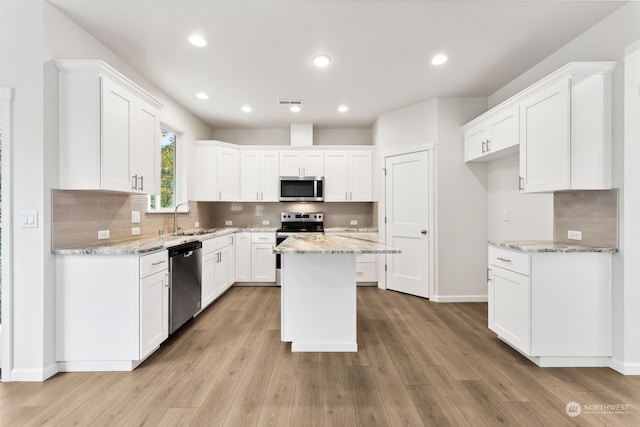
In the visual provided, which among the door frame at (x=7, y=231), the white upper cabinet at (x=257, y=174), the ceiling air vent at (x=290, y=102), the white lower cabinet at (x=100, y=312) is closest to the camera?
the door frame at (x=7, y=231)

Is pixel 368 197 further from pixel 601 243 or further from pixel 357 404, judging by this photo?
pixel 357 404

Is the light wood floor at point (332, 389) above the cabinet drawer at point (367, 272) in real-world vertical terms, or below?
below

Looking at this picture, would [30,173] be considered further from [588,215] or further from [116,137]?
[588,215]

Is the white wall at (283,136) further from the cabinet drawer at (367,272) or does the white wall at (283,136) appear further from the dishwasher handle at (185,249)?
the dishwasher handle at (185,249)

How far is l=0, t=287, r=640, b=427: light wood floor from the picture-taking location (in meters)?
1.67

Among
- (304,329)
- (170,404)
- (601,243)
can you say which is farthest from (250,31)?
(601,243)

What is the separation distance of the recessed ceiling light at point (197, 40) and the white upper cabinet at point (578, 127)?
306 cm

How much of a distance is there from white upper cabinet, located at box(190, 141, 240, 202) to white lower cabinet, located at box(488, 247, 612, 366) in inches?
169

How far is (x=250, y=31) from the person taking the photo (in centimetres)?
240

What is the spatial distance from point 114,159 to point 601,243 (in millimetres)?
4102

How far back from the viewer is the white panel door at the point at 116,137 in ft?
7.16

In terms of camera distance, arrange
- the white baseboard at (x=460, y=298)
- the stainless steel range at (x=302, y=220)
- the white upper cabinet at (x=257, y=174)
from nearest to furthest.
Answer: the white baseboard at (x=460, y=298) → the white upper cabinet at (x=257, y=174) → the stainless steel range at (x=302, y=220)

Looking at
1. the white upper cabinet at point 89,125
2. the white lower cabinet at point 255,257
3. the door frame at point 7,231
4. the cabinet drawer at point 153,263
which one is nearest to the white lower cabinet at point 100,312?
the cabinet drawer at point 153,263

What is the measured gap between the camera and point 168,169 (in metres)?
4.18
